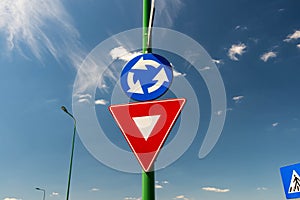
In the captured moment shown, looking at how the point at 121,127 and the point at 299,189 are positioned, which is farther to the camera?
the point at 299,189

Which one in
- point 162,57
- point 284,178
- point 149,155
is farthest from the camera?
point 284,178

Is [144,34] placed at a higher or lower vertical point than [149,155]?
higher

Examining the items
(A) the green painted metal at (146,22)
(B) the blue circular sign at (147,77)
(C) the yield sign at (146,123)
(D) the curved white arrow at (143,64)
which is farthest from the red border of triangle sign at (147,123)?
(A) the green painted metal at (146,22)

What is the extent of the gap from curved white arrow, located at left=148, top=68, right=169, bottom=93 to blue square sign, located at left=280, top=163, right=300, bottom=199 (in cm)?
402

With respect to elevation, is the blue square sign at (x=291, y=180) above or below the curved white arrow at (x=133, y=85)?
below

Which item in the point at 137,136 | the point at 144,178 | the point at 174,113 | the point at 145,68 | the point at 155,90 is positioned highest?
the point at 145,68

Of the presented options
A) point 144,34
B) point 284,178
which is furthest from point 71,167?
point 144,34

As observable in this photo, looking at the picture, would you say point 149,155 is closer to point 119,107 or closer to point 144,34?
point 119,107

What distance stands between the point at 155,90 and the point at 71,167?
829 inches

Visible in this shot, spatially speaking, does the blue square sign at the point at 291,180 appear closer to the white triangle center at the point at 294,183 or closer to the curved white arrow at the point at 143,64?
the white triangle center at the point at 294,183

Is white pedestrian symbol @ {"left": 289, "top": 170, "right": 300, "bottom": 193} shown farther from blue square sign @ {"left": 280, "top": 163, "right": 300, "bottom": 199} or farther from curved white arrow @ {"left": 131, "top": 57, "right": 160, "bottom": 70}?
curved white arrow @ {"left": 131, "top": 57, "right": 160, "bottom": 70}

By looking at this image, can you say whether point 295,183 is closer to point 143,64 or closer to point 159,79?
point 159,79

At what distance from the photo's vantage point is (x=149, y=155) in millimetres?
2562

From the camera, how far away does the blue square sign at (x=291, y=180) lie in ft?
18.4
